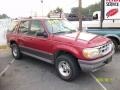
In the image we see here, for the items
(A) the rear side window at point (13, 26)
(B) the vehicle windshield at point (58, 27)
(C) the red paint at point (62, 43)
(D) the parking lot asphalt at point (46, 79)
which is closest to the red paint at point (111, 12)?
(D) the parking lot asphalt at point (46, 79)

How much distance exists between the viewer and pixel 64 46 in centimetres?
544

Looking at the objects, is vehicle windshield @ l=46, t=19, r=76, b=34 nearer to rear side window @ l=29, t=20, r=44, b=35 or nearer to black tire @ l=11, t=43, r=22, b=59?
rear side window @ l=29, t=20, r=44, b=35

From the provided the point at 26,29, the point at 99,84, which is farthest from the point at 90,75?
the point at 26,29

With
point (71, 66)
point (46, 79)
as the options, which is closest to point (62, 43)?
point (71, 66)

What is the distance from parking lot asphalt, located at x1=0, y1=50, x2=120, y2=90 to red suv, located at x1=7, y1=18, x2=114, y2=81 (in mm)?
360

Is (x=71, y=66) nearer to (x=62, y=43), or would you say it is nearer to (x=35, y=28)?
(x=62, y=43)

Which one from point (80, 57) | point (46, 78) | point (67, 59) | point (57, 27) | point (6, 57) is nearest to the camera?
point (80, 57)

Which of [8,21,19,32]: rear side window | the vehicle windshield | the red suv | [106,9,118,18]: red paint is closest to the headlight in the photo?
the red suv

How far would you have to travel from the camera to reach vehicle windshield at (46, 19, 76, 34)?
20.1 feet

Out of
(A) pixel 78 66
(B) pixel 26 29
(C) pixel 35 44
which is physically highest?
(B) pixel 26 29

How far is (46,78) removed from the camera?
19.3 feet

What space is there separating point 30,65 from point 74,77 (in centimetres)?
243

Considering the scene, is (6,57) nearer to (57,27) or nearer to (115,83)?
(57,27)

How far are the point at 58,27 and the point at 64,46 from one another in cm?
116
